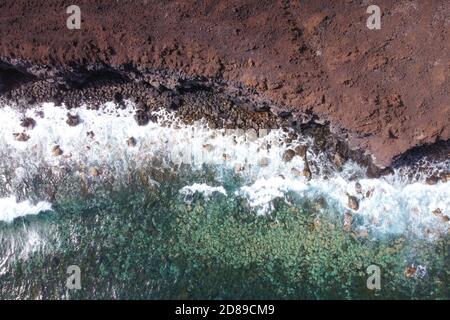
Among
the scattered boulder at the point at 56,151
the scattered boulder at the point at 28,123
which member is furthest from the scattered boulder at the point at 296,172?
the scattered boulder at the point at 28,123

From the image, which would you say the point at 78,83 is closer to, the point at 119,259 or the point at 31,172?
the point at 31,172

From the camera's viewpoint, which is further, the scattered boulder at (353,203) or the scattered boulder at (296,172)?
the scattered boulder at (296,172)

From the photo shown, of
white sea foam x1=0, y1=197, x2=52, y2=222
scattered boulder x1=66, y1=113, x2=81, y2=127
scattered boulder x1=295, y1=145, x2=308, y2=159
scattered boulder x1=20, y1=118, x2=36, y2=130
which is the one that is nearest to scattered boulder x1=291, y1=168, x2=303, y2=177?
scattered boulder x1=295, y1=145, x2=308, y2=159

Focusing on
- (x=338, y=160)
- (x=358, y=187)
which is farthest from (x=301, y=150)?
(x=358, y=187)

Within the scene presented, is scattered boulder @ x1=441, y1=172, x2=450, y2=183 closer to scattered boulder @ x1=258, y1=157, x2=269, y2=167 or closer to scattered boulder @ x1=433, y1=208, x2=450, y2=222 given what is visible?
scattered boulder @ x1=433, y1=208, x2=450, y2=222

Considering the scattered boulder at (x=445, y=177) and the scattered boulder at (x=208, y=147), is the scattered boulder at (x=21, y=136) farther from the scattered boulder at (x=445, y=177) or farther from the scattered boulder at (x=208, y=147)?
the scattered boulder at (x=445, y=177)

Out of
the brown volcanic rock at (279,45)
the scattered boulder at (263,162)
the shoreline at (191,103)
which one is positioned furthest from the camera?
the scattered boulder at (263,162)
